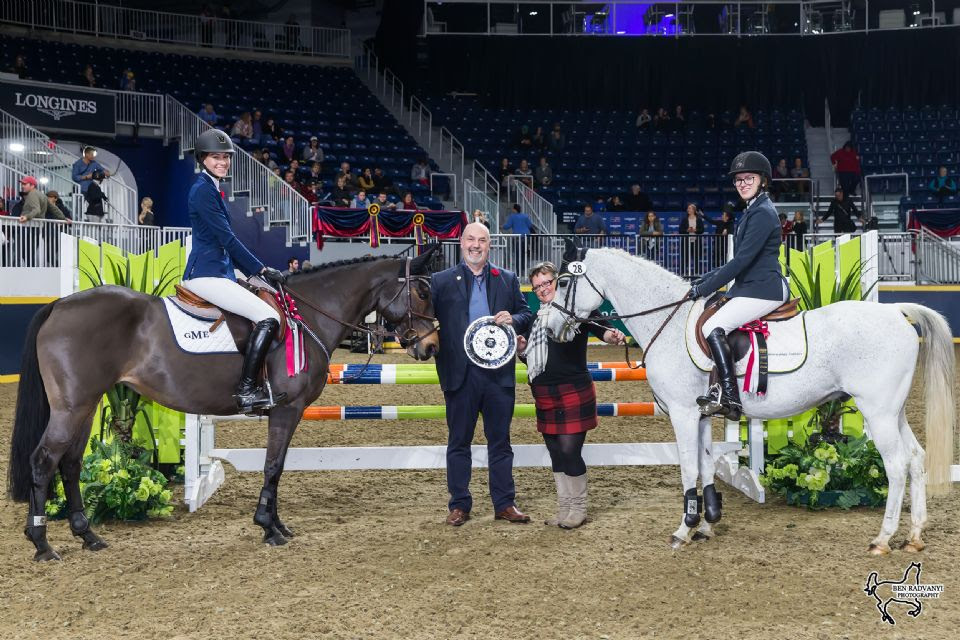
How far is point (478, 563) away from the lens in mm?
5059

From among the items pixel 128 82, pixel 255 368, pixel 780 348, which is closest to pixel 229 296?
pixel 255 368

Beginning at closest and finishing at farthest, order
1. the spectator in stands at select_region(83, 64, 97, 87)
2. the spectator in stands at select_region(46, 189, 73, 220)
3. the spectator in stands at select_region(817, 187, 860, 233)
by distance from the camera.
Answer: the spectator in stands at select_region(46, 189, 73, 220), the spectator in stands at select_region(817, 187, 860, 233), the spectator in stands at select_region(83, 64, 97, 87)

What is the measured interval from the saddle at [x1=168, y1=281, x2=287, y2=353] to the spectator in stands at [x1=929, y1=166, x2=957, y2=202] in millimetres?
19198

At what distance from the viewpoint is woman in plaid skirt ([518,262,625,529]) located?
5.82 metres

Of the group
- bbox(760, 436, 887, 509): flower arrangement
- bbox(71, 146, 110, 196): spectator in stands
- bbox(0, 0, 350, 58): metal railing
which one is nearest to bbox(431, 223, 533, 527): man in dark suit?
bbox(760, 436, 887, 509): flower arrangement

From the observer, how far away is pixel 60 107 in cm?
1995

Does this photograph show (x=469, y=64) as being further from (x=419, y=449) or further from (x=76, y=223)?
(x=419, y=449)

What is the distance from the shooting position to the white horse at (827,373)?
207 inches

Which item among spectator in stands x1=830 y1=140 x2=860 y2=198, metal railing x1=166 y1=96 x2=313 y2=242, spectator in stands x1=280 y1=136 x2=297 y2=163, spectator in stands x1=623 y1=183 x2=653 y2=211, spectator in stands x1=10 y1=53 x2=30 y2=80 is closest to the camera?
metal railing x1=166 y1=96 x2=313 y2=242

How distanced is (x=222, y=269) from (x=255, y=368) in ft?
2.05

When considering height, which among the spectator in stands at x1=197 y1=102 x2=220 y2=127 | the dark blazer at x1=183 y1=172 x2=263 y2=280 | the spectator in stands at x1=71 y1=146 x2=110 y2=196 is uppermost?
the spectator in stands at x1=197 y1=102 x2=220 y2=127

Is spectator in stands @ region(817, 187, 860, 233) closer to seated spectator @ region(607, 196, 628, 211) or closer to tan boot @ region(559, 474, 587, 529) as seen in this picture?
seated spectator @ region(607, 196, 628, 211)

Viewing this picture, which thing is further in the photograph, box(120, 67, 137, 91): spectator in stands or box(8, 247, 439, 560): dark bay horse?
box(120, 67, 137, 91): spectator in stands

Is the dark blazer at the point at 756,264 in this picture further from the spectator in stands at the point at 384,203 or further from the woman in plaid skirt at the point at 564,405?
the spectator in stands at the point at 384,203
